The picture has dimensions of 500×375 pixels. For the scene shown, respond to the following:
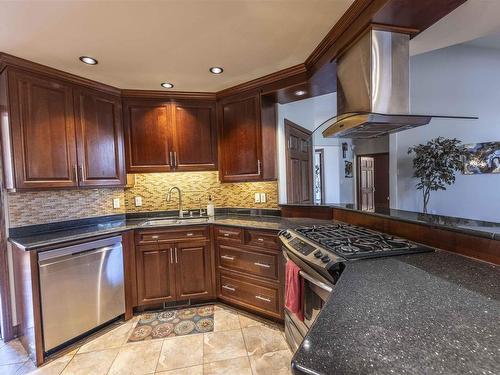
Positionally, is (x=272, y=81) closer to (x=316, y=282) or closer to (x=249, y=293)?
(x=316, y=282)

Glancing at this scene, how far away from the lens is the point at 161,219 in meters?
3.08

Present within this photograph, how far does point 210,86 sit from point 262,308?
2391 millimetres

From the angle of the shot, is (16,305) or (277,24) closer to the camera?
(277,24)

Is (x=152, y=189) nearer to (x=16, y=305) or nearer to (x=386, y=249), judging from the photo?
(x=16, y=305)

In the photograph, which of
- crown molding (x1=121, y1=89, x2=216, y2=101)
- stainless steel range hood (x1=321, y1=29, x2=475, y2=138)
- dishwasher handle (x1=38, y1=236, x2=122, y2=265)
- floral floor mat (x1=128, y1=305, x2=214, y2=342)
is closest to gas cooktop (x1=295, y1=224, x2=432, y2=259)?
stainless steel range hood (x1=321, y1=29, x2=475, y2=138)

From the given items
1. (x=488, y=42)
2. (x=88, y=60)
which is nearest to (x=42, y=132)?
(x=88, y=60)

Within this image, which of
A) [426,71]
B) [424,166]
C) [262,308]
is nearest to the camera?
[262,308]

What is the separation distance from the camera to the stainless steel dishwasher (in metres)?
1.95

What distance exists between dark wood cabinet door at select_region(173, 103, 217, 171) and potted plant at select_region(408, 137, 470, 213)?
3.18m

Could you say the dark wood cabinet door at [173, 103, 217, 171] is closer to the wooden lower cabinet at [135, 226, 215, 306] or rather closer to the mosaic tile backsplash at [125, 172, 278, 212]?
the mosaic tile backsplash at [125, 172, 278, 212]

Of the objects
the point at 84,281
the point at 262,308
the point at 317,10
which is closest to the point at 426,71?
the point at 317,10

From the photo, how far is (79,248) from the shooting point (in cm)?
211

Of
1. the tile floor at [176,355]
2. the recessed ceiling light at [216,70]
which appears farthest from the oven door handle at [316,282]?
the recessed ceiling light at [216,70]

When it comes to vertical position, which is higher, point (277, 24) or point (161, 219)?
point (277, 24)
